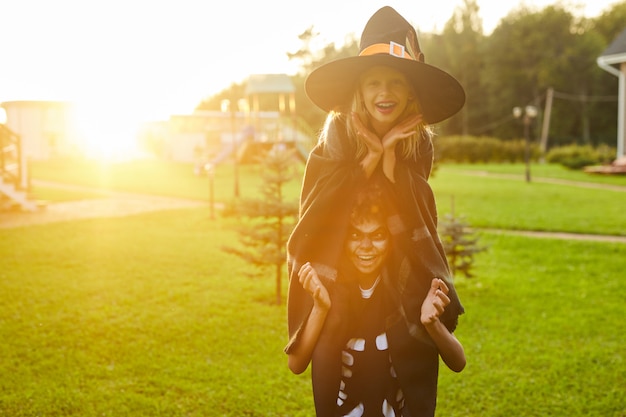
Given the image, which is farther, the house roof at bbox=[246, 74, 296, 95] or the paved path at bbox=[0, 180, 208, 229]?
the house roof at bbox=[246, 74, 296, 95]

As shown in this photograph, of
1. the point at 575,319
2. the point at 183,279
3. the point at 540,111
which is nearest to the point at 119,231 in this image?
the point at 183,279

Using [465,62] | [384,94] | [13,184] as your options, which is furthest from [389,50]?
[465,62]

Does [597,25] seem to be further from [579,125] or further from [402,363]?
[402,363]

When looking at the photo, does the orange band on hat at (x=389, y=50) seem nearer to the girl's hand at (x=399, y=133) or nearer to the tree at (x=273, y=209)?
the girl's hand at (x=399, y=133)

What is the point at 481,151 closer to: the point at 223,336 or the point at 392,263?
the point at 223,336

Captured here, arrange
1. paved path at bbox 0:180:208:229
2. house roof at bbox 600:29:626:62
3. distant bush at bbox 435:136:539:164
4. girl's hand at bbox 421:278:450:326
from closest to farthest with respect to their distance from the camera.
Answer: girl's hand at bbox 421:278:450:326 → paved path at bbox 0:180:208:229 → house roof at bbox 600:29:626:62 → distant bush at bbox 435:136:539:164

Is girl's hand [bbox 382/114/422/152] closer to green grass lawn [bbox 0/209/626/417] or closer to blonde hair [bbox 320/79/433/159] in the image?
blonde hair [bbox 320/79/433/159]

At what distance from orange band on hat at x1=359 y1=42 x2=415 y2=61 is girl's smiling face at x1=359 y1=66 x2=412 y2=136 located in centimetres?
6

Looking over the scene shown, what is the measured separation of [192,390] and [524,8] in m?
69.7

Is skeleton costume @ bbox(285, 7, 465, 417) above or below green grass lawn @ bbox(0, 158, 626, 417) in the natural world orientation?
above

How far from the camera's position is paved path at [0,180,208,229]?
642 inches

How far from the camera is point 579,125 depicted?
61000 millimetres

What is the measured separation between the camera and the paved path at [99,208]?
53.5 feet

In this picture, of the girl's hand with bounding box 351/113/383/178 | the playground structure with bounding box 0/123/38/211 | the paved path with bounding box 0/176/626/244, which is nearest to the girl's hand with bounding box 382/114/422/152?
the girl's hand with bounding box 351/113/383/178
